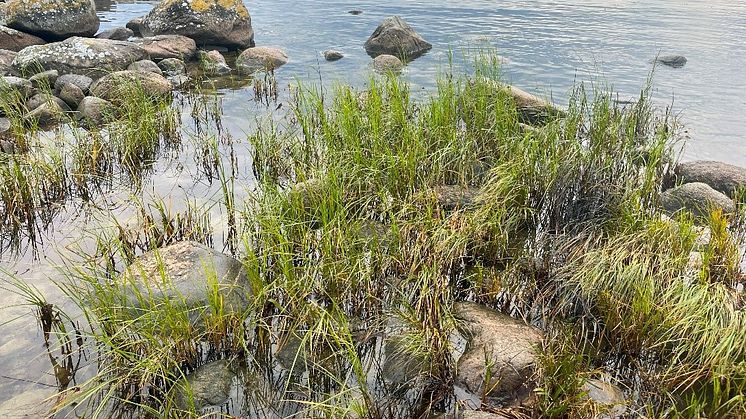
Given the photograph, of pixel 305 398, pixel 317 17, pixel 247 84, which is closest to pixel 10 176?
pixel 305 398

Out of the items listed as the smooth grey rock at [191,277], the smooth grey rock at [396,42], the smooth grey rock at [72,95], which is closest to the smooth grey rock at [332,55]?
the smooth grey rock at [396,42]

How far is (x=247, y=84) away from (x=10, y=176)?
661 centimetres

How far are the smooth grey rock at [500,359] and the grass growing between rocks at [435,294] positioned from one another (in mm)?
91

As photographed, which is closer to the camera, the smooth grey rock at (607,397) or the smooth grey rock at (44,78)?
the smooth grey rock at (607,397)

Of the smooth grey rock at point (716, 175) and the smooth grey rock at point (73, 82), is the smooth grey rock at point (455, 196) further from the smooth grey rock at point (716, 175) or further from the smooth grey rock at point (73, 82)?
the smooth grey rock at point (73, 82)

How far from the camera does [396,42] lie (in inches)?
588

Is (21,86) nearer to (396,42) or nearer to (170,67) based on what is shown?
(170,67)

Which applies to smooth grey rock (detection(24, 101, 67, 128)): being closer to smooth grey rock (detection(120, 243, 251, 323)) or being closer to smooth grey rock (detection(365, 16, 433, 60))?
smooth grey rock (detection(120, 243, 251, 323))

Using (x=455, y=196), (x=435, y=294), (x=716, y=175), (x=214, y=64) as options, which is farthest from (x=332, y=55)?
(x=435, y=294)

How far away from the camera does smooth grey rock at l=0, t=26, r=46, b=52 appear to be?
13070 millimetres

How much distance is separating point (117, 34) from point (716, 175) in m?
14.1

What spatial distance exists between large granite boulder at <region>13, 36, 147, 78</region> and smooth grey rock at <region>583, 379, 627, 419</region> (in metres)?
9.94

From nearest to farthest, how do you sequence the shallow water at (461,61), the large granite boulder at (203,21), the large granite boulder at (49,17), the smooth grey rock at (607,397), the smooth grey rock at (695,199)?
the smooth grey rock at (607,397)
the shallow water at (461,61)
the smooth grey rock at (695,199)
the large granite boulder at (49,17)
the large granite boulder at (203,21)

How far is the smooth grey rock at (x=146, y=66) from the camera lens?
11.7 metres
